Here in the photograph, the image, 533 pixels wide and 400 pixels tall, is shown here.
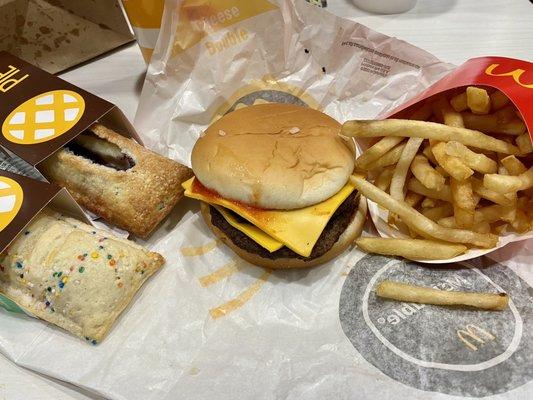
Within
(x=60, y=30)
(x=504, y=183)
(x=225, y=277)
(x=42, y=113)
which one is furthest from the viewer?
(x=60, y=30)

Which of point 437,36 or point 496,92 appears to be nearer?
point 496,92

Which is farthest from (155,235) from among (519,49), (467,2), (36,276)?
(467,2)

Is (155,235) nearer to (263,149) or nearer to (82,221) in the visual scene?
(82,221)

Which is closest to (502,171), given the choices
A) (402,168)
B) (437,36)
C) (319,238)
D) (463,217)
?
(463,217)

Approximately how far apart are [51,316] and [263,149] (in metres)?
0.90

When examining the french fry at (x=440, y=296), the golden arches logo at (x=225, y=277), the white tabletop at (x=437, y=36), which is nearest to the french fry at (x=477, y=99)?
the french fry at (x=440, y=296)

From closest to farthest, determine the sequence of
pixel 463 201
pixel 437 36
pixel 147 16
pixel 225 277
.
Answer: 1. pixel 463 201
2. pixel 225 277
3. pixel 147 16
4. pixel 437 36

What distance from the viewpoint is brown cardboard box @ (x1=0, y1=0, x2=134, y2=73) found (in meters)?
2.28

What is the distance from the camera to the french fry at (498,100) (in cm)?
155

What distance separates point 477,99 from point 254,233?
2.68ft

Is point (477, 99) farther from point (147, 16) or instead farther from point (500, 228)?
point (147, 16)

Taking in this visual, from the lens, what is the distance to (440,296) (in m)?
1.54

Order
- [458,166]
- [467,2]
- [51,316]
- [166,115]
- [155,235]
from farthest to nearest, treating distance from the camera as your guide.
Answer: [467,2] → [166,115] → [155,235] → [51,316] → [458,166]

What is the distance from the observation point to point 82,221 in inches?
73.5
